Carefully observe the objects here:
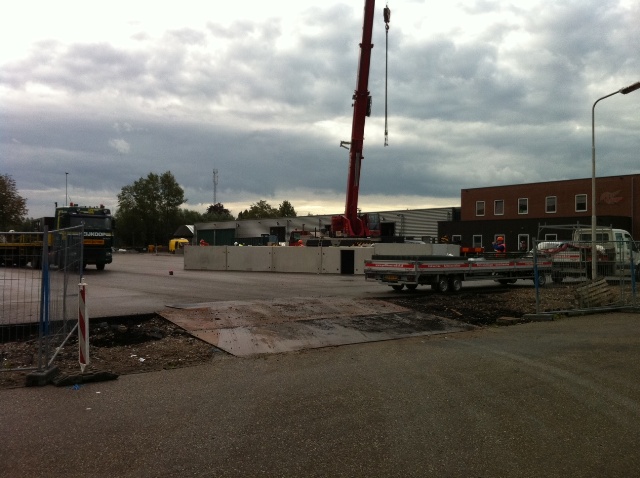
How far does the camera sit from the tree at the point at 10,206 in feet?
147

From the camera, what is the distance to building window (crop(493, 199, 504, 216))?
53.2 metres

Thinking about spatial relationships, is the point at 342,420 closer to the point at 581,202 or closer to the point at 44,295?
the point at 44,295

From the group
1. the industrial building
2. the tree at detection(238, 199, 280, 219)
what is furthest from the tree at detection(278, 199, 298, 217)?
the industrial building

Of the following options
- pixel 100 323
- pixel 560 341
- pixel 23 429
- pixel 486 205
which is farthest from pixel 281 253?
pixel 486 205

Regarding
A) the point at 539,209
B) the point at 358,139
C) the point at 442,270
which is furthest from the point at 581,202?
the point at 442,270

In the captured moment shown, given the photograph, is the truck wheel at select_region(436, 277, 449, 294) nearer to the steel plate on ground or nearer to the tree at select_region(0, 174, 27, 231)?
the steel plate on ground

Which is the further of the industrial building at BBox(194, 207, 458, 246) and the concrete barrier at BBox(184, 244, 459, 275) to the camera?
the industrial building at BBox(194, 207, 458, 246)

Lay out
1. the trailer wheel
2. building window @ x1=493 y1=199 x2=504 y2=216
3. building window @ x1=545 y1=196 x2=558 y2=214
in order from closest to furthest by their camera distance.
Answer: the trailer wheel < building window @ x1=545 y1=196 x2=558 y2=214 < building window @ x1=493 y1=199 x2=504 y2=216

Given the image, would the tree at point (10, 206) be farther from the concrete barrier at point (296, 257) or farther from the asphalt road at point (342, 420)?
the asphalt road at point (342, 420)

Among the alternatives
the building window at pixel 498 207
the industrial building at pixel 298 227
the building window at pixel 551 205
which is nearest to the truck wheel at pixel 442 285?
the industrial building at pixel 298 227

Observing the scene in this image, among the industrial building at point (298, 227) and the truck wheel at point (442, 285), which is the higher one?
the industrial building at point (298, 227)

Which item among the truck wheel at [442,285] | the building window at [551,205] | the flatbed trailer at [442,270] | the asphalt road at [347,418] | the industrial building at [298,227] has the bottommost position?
the asphalt road at [347,418]

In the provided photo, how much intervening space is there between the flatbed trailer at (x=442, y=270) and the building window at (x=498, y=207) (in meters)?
35.1

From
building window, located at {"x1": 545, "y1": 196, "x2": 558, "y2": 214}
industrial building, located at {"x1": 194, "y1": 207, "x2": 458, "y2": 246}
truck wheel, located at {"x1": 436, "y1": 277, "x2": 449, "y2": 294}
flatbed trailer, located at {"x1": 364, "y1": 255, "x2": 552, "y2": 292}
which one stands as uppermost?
building window, located at {"x1": 545, "y1": 196, "x2": 558, "y2": 214}
